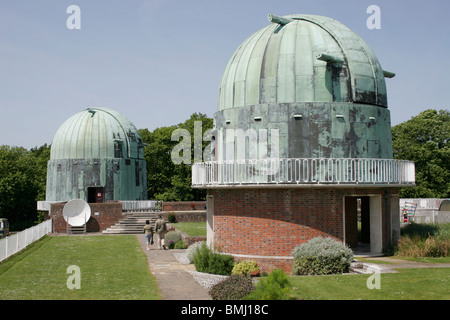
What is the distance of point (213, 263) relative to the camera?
17.5 metres

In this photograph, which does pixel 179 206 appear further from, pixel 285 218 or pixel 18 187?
pixel 18 187

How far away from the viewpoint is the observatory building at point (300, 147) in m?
18.2

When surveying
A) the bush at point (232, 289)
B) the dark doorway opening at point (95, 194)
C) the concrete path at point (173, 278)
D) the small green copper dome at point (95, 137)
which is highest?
the small green copper dome at point (95, 137)

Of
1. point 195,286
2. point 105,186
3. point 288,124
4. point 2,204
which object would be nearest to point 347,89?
point 288,124

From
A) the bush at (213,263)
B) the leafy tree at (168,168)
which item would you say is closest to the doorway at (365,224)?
the bush at (213,263)

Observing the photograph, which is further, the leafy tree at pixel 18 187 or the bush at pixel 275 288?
the leafy tree at pixel 18 187

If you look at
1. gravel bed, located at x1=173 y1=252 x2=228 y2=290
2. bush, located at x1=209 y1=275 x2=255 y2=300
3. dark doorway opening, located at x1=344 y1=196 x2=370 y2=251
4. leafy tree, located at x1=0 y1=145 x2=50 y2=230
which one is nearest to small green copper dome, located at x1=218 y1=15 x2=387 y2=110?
dark doorway opening, located at x1=344 y1=196 x2=370 y2=251

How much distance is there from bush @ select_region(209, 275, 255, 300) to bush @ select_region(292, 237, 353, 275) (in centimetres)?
430

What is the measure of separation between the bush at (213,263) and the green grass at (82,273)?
1963 mm

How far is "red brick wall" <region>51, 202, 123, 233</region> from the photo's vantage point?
113ft

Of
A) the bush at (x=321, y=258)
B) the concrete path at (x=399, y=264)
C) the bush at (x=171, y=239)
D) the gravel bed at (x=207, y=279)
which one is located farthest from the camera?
the bush at (x=171, y=239)

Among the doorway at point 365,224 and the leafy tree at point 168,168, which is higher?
the leafy tree at point 168,168

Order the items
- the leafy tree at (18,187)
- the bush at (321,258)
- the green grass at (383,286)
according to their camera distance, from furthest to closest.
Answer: the leafy tree at (18,187) → the bush at (321,258) → the green grass at (383,286)

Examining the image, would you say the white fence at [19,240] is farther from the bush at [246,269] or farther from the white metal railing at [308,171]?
the bush at [246,269]
